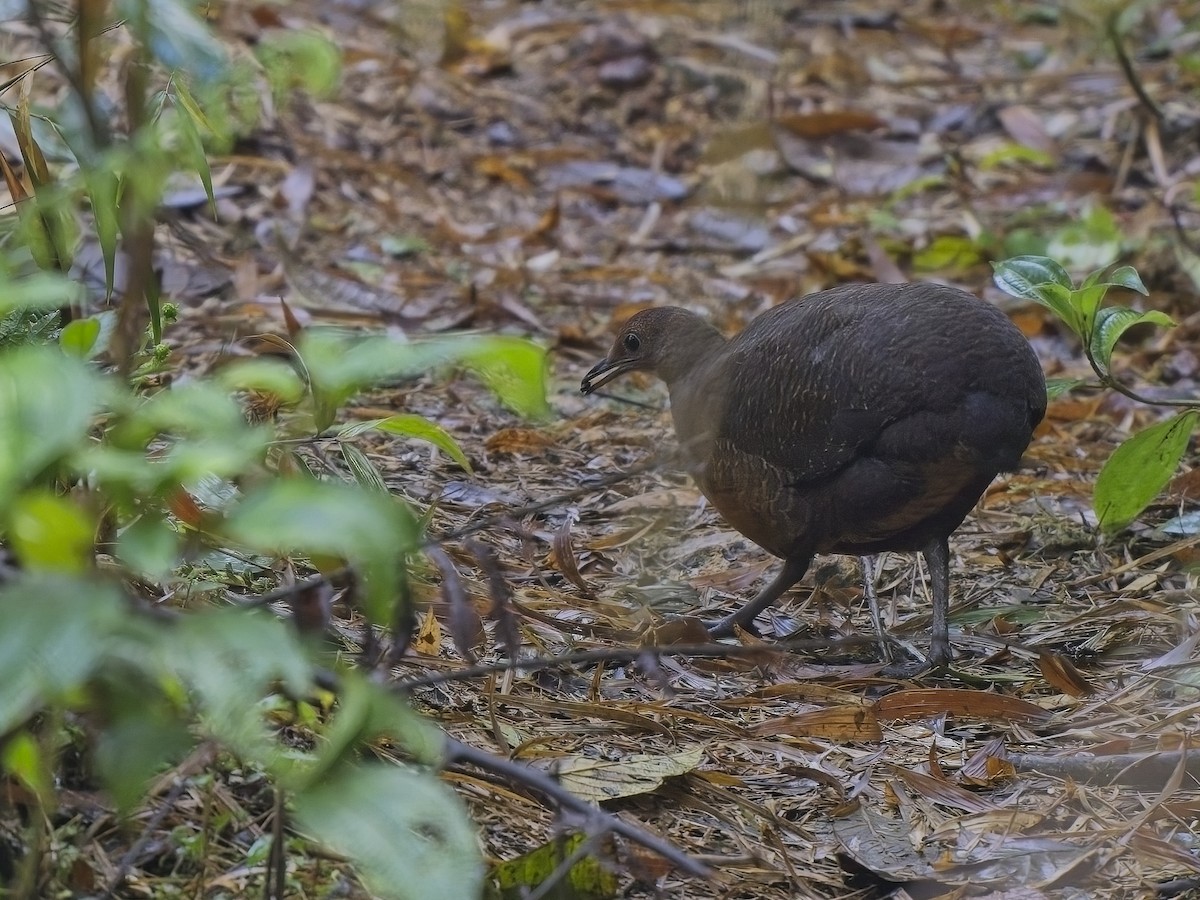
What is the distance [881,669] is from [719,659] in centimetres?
41

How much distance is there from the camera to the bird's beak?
199 inches

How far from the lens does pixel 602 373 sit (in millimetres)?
5105

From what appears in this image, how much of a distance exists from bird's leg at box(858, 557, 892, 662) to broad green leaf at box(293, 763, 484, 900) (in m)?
2.14

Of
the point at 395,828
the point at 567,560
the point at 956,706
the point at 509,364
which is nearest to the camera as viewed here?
the point at 395,828

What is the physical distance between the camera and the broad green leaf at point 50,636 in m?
1.49

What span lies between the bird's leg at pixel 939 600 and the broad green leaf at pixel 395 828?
236 centimetres

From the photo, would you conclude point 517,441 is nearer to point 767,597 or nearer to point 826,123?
point 767,597

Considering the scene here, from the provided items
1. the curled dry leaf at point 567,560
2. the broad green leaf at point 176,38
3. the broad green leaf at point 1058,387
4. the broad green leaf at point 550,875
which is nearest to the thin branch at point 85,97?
the broad green leaf at point 176,38

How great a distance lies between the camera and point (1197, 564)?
4234 millimetres

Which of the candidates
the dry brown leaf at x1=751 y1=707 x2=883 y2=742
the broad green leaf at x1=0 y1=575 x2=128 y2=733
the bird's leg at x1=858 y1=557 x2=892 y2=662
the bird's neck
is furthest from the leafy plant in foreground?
the bird's neck

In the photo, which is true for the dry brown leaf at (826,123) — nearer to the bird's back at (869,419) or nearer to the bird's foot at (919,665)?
the bird's back at (869,419)

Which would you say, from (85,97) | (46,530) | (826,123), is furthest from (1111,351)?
(826,123)

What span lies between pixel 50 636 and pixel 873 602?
118 inches

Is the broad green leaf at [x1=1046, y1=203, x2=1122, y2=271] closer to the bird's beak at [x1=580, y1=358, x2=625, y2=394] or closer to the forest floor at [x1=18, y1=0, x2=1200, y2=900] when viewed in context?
the forest floor at [x1=18, y1=0, x2=1200, y2=900]
